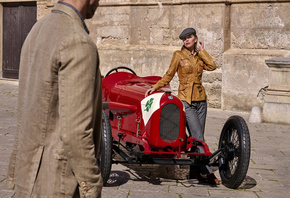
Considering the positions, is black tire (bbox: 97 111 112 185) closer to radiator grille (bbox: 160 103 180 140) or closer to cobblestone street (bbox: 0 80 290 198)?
cobblestone street (bbox: 0 80 290 198)

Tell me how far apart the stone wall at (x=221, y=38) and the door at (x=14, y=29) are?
149 inches

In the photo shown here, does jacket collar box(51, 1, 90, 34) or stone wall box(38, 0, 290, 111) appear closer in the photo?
jacket collar box(51, 1, 90, 34)

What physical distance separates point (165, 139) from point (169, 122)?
0.58ft

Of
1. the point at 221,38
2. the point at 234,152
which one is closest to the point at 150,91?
the point at 234,152

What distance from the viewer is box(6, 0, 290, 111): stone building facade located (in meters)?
11.2

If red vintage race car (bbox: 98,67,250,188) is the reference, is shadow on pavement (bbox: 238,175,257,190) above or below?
below

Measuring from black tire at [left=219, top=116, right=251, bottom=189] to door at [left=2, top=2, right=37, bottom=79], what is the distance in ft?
37.4

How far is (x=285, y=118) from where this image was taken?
9641 millimetres

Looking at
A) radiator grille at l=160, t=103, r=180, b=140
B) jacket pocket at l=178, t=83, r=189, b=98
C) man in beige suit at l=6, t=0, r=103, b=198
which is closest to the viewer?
man in beige suit at l=6, t=0, r=103, b=198

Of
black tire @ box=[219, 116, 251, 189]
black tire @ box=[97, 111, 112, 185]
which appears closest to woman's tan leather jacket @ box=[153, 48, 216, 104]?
black tire @ box=[219, 116, 251, 189]

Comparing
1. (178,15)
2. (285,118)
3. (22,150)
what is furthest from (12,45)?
(22,150)

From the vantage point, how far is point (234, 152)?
205 inches

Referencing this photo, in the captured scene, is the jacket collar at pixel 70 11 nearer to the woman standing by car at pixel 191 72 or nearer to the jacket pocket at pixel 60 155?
the jacket pocket at pixel 60 155

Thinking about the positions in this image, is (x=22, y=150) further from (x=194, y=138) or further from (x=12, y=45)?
(x=12, y=45)
